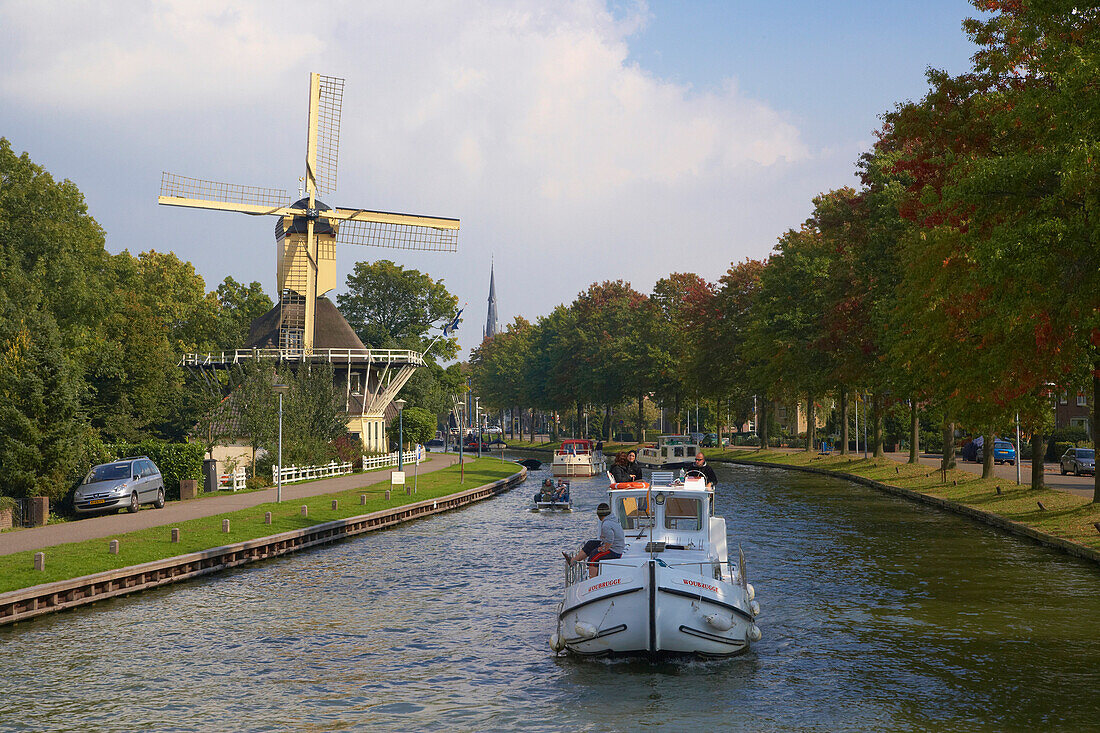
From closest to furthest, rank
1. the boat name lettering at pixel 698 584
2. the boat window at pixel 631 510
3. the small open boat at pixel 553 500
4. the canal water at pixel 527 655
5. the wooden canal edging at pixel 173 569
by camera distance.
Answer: the canal water at pixel 527 655, the boat name lettering at pixel 698 584, the wooden canal edging at pixel 173 569, the boat window at pixel 631 510, the small open boat at pixel 553 500

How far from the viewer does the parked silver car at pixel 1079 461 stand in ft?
195

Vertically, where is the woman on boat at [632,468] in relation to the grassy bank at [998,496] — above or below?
above

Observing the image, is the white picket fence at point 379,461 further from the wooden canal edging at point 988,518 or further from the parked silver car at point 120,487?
the wooden canal edging at point 988,518

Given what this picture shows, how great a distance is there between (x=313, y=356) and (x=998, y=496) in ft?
161

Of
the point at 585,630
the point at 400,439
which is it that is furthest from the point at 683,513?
the point at 400,439

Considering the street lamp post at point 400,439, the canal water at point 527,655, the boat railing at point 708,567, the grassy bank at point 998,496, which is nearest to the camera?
the canal water at point 527,655

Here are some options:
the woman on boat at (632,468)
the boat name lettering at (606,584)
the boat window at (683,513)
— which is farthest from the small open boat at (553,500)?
the boat name lettering at (606,584)

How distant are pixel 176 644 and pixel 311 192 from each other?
227ft

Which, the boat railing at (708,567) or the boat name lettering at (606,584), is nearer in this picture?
the boat name lettering at (606,584)

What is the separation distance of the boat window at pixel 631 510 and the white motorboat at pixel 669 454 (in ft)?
165

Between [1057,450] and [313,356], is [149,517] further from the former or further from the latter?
[1057,450]

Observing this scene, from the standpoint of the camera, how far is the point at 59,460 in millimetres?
39688

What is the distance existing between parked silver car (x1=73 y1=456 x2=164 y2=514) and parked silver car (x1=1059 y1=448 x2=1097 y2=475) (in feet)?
165

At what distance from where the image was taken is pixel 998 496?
144 ft
